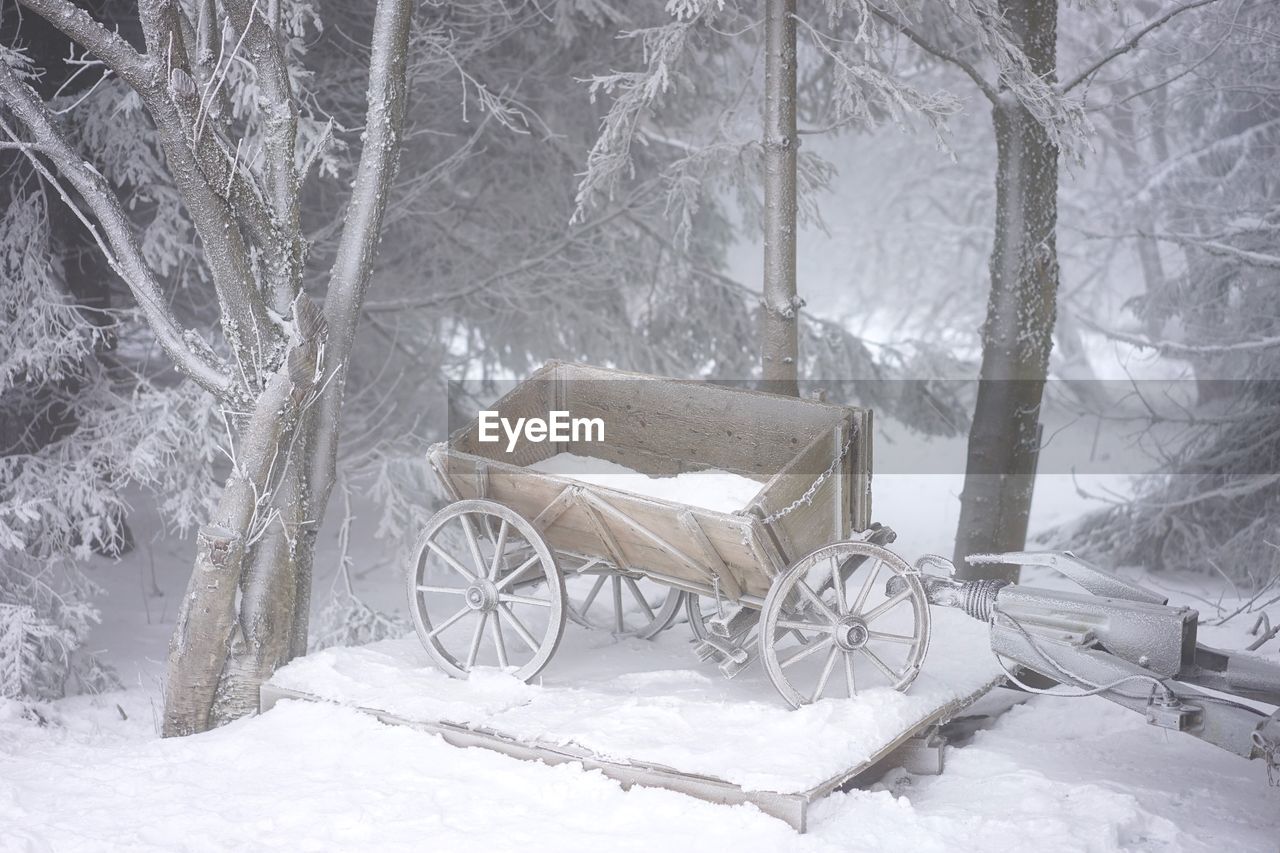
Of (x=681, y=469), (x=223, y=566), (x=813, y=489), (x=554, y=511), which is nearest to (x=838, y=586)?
(x=813, y=489)

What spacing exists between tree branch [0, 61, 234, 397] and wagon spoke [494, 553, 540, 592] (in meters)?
1.63

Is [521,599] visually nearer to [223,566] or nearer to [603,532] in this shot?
[603,532]

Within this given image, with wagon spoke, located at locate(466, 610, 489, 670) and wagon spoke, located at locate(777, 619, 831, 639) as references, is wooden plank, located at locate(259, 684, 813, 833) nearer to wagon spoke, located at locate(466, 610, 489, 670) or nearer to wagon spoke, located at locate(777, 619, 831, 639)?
wagon spoke, located at locate(466, 610, 489, 670)

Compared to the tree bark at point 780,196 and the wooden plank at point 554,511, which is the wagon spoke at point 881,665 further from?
the tree bark at point 780,196

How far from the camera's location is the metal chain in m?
4.72

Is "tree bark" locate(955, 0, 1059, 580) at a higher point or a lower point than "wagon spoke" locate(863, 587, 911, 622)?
higher

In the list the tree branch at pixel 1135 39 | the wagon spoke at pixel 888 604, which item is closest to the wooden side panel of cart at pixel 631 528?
the wagon spoke at pixel 888 604

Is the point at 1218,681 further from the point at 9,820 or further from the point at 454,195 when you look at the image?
the point at 454,195

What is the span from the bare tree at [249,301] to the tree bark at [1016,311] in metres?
3.71

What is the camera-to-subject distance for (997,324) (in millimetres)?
7254

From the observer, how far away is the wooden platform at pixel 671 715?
443cm

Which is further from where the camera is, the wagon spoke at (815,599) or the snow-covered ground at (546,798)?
the wagon spoke at (815,599)

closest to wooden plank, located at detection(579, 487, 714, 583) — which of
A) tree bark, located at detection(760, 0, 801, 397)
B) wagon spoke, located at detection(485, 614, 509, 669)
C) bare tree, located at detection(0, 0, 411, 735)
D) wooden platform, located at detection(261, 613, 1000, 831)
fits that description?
wooden platform, located at detection(261, 613, 1000, 831)

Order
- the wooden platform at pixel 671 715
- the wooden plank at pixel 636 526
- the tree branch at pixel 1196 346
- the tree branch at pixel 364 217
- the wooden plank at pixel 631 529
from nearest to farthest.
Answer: the wooden platform at pixel 671 715, the wooden plank at pixel 631 529, the wooden plank at pixel 636 526, the tree branch at pixel 364 217, the tree branch at pixel 1196 346
